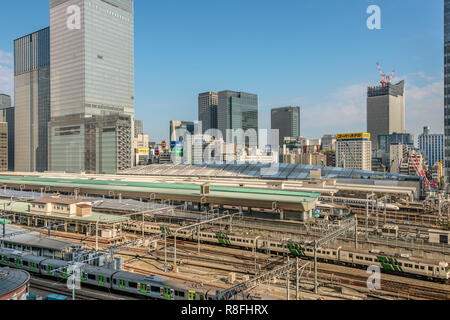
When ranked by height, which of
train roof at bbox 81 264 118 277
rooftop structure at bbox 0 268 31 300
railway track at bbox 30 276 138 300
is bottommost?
railway track at bbox 30 276 138 300

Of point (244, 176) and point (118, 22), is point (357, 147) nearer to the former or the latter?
point (244, 176)

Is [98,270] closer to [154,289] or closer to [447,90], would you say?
[154,289]

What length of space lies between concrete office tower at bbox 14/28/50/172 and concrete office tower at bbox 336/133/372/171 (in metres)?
148

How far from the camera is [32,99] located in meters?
165

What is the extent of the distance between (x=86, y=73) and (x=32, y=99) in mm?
62858

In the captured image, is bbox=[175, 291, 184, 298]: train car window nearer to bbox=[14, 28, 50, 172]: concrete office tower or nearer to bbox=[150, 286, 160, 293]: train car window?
bbox=[150, 286, 160, 293]: train car window

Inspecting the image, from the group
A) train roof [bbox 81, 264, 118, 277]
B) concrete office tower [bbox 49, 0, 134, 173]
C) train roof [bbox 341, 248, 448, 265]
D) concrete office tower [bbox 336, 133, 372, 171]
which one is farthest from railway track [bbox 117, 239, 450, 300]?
concrete office tower [bbox 336, 133, 372, 171]

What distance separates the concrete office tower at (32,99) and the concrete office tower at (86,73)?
3533cm

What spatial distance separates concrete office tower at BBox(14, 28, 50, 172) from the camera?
161 m

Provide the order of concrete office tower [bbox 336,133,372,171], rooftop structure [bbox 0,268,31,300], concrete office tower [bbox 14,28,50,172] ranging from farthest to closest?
concrete office tower [bbox 336,133,372,171], concrete office tower [bbox 14,28,50,172], rooftop structure [bbox 0,268,31,300]

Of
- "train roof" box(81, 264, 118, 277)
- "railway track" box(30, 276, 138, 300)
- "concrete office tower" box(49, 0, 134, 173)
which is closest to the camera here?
"railway track" box(30, 276, 138, 300)

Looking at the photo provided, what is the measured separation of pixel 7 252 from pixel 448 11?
8363cm

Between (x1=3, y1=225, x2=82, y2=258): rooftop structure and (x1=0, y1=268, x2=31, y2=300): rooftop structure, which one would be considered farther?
(x1=3, y1=225, x2=82, y2=258): rooftop structure

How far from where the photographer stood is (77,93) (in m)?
123
